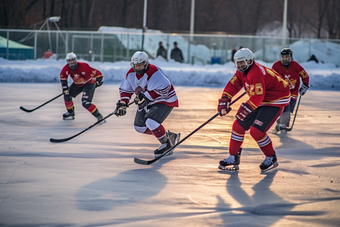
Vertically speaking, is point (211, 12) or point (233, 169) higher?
point (211, 12)

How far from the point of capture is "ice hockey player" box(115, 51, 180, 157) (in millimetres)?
5406

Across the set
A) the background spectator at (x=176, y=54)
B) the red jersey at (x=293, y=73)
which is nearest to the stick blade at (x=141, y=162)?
the red jersey at (x=293, y=73)

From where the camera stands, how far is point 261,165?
16.1ft

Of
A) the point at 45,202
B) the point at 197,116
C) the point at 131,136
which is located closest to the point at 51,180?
the point at 45,202

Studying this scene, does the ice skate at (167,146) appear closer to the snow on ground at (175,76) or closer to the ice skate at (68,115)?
the ice skate at (68,115)

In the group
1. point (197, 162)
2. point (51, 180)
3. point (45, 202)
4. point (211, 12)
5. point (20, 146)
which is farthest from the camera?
point (211, 12)

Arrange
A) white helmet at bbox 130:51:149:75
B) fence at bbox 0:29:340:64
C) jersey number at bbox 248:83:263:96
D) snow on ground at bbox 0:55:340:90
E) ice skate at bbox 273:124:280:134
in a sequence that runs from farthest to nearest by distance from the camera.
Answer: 1. fence at bbox 0:29:340:64
2. snow on ground at bbox 0:55:340:90
3. ice skate at bbox 273:124:280:134
4. white helmet at bbox 130:51:149:75
5. jersey number at bbox 248:83:263:96

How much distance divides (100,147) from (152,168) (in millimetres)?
1315

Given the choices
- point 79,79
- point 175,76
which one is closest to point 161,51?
point 175,76

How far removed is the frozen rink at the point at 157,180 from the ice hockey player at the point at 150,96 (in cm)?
32

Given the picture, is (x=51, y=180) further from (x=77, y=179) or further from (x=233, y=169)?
(x=233, y=169)

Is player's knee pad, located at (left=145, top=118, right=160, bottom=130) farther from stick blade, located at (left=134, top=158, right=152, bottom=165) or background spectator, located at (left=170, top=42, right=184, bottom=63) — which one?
background spectator, located at (left=170, top=42, right=184, bottom=63)

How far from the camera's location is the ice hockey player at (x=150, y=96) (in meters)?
5.41

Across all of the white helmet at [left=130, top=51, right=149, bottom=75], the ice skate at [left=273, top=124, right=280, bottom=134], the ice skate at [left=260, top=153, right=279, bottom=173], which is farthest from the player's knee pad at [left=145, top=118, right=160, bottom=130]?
the ice skate at [left=273, top=124, right=280, bottom=134]
